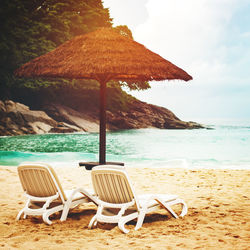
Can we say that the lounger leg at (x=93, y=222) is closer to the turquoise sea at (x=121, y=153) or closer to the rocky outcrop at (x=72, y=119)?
the turquoise sea at (x=121, y=153)

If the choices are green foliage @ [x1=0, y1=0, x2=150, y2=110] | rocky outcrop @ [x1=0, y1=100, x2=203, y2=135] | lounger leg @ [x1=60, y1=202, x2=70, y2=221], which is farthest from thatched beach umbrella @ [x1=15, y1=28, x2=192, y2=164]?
green foliage @ [x1=0, y1=0, x2=150, y2=110]

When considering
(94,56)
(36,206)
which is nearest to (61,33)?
(94,56)

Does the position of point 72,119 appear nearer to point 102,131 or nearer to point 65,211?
point 102,131

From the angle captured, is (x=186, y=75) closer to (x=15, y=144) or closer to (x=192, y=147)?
(x=15, y=144)

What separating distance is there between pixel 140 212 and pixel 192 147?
2287 centimetres

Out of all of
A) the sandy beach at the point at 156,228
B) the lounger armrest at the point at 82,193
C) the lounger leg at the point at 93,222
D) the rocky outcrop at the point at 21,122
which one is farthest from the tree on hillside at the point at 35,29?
the lounger leg at the point at 93,222

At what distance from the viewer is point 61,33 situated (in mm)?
31031

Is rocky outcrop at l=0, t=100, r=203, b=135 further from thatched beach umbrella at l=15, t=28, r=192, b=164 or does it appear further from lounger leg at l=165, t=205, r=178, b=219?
lounger leg at l=165, t=205, r=178, b=219

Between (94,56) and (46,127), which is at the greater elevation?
(94,56)

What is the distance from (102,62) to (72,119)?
2490 centimetres

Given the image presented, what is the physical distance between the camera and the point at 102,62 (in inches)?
316

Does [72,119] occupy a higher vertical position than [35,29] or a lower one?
lower

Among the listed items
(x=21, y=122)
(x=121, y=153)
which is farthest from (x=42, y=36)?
(x=121, y=153)

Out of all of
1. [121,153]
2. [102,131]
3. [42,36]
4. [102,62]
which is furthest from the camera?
[42,36]
